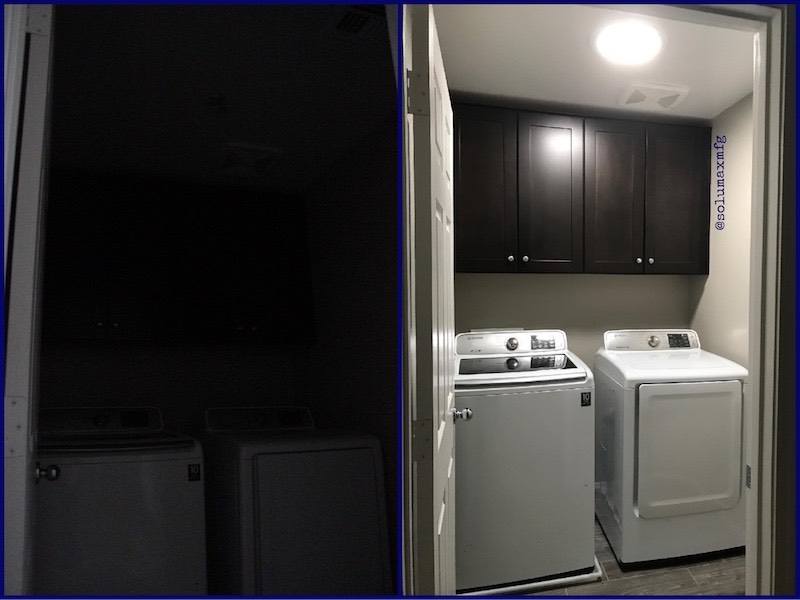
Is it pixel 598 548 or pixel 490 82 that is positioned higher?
pixel 490 82

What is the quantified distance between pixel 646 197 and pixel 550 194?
558 millimetres

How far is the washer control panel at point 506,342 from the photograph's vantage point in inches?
95.0

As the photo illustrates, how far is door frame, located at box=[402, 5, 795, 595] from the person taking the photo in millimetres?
1243

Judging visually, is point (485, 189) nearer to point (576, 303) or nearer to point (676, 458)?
point (576, 303)

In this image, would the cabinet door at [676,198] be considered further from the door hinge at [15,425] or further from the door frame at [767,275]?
the door hinge at [15,425]

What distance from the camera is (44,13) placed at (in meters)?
1.12

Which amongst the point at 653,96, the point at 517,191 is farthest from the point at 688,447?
the point at 653,96

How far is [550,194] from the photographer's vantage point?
2576 mm

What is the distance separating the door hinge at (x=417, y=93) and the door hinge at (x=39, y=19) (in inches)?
32.1

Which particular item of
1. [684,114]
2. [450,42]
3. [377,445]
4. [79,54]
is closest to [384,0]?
[450,42]

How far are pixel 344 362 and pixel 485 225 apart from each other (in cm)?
110

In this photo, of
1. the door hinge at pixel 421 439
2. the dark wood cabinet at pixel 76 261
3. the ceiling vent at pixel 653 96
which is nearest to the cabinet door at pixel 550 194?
the ceiling vent at pixel 653 96

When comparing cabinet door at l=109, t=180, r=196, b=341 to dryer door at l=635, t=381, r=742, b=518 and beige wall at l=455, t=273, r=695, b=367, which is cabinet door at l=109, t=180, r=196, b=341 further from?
dryer door at l=635, t=381, r=742, b=518

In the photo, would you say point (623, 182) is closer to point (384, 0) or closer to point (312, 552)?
point (384, 0)
